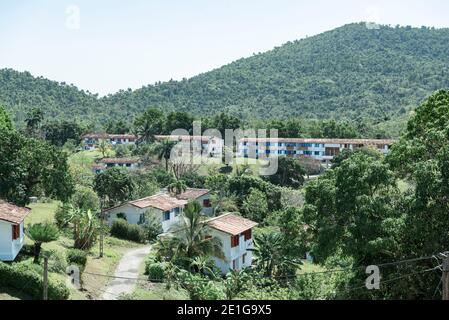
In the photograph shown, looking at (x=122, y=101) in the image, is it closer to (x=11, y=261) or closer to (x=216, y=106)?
(x=216, y=106)

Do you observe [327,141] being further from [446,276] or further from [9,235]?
[446,276]

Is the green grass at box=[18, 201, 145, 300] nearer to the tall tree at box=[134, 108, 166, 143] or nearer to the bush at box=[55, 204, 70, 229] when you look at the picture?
the bush at box=[55, 204, 70, 229]

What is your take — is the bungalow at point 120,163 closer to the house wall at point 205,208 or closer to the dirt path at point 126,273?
the house wall at point 205,208

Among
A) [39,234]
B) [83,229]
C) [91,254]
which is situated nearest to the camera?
[39,234]

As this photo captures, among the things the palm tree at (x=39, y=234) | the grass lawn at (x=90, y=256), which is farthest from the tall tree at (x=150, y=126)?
the palm tree at (x=39, y=234)

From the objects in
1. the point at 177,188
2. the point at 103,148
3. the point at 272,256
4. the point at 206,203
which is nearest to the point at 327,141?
the point at 103,148

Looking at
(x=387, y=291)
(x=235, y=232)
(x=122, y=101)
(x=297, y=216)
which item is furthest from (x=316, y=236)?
(x=122, y=101)

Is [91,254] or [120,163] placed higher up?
[120,163]

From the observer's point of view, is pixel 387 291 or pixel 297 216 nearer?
pixel 387 291
